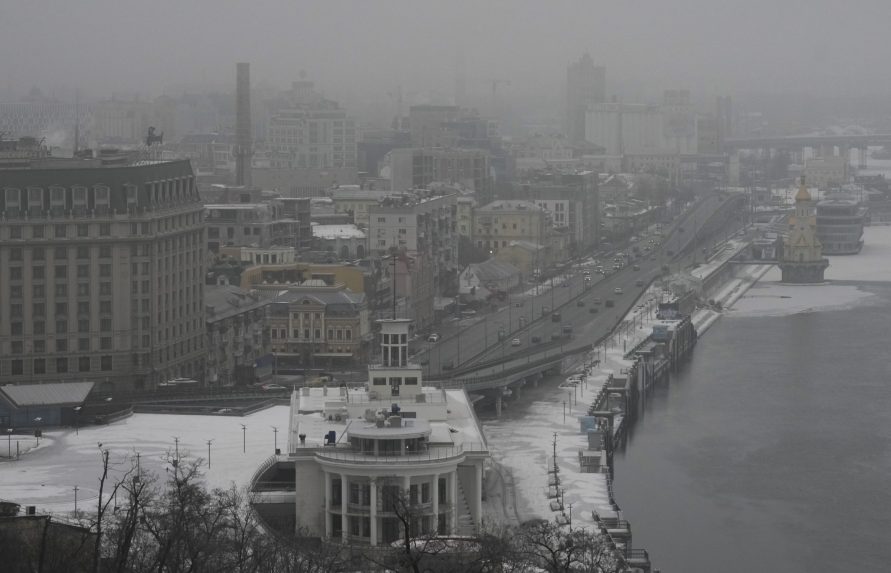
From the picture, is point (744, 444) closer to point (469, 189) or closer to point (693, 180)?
point (469, 189)

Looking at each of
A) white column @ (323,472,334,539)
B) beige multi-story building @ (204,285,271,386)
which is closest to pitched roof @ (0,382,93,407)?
beige multi-story building @ (204,285,271,386)

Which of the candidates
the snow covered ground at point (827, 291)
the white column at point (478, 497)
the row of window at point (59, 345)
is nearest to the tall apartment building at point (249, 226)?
the row of window at point (59, 345)

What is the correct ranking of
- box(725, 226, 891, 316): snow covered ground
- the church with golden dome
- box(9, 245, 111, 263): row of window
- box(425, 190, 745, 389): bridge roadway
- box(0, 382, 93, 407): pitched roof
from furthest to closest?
the church with golden dome < box(725, 226, 891, 316): snow covered ground < box(425, 190, 745, 389): bridge roadway < box(9, 245, 111, 263): row of window < box(0, 382, 93, 407): pitched roof

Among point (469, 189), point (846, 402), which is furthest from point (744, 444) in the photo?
point (469, 189)

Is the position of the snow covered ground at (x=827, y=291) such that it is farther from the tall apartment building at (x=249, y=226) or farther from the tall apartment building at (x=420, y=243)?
the tall apartment building at (x=249, y=226)

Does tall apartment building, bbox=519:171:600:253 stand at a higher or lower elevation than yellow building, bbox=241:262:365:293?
higher

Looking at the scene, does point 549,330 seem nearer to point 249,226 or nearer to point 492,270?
point 249,226

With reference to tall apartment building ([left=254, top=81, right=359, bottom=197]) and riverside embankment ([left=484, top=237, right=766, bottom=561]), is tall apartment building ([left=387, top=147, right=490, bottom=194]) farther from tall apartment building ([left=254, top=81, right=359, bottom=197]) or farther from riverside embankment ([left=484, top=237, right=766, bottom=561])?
riverside embankment ([left=484, top=237, right=766, bottom=561])
